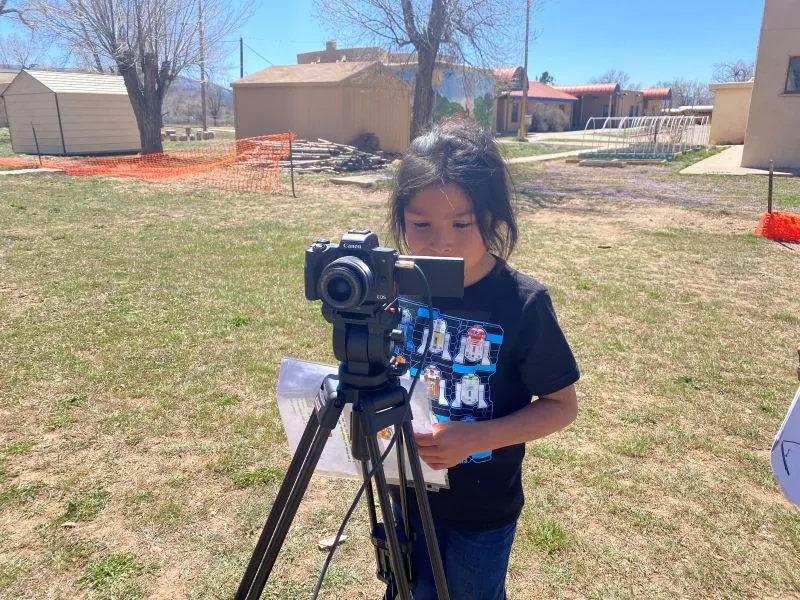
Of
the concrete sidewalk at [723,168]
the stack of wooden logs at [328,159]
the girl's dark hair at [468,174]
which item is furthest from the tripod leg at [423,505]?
the concrete sidewalk at [723,168]

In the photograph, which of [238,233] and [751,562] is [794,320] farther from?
[238,233]

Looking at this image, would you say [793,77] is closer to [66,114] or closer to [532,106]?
[66,114]

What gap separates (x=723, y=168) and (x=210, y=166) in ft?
51.3

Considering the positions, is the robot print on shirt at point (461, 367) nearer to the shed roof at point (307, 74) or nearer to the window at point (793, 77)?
the window at point (793, 77)

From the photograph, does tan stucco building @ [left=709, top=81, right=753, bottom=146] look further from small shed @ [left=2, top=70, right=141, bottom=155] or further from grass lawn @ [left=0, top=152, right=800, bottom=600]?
small shed @ [left=2, top=70, right=141, bottom=155]

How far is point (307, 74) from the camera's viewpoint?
23.2 m

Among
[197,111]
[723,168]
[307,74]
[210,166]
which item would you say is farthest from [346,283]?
[197,111]

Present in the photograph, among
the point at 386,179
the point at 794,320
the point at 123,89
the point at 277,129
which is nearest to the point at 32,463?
the point at 794,320

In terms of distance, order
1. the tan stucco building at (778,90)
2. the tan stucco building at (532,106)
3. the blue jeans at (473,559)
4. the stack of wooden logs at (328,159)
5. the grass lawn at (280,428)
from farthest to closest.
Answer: the tan stucco building at (532,106) → the stack of wooden logs at (328,159) → the tan stucco building at (778,90) → the grass lawn at (280,428) → the blue jeans at (473,559)

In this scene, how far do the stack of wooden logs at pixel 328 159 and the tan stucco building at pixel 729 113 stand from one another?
17129mm

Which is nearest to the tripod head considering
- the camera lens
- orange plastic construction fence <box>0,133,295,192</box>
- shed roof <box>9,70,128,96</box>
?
the camera lens

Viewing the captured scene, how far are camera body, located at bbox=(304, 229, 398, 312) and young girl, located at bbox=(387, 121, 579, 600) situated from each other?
392mm

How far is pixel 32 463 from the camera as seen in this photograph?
3.09m

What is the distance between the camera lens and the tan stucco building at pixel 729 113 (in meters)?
27.0
